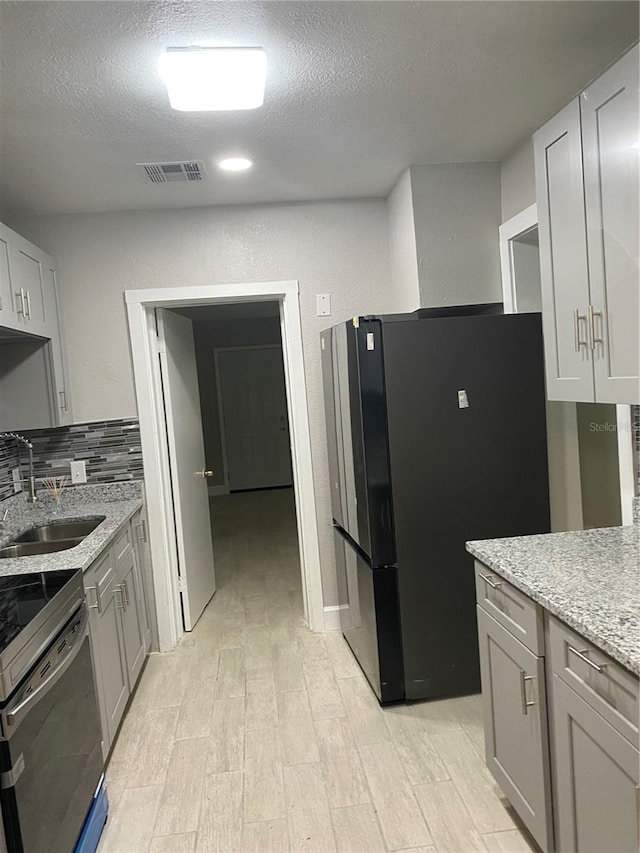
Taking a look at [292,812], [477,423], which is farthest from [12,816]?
[477,423]

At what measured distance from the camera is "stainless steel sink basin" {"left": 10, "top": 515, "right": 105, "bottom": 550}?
9.98ft

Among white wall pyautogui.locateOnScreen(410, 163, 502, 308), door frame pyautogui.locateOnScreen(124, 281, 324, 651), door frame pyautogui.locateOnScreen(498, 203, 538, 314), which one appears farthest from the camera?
door frame pyautogui.locateOnScreen(124, 281, 324, 651)

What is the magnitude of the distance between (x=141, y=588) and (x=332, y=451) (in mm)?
1277

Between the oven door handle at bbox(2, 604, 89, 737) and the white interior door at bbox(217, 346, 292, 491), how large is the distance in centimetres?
621

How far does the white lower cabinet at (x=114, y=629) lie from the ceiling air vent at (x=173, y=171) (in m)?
1.70

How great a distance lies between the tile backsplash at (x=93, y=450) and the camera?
3445 mm

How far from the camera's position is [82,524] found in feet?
10.2

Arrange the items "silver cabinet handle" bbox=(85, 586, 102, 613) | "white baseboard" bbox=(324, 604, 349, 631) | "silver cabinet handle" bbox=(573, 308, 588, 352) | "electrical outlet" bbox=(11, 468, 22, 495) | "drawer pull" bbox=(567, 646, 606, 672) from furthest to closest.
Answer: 1. "white baseboard" bbox=(324, 604, 349, 631)
2. "electrical outlet" bbox=(11, 468, 22, 495)
3. "silver cabinet handle" bbox=(85, 586, 102, 613)
4. "silver cabinet handle" bbox=(573, 308, 588, 352)
5. "drawer pull" bbox=(567, 646, 606, 672)

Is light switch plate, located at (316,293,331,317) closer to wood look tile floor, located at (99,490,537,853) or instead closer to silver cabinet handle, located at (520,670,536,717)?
wood look tile floor, located at (99,490,537,853)

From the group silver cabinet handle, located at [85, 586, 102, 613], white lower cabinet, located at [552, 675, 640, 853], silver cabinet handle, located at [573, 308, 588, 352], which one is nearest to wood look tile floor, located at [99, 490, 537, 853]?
white lower cabinet, located at [552, 675, 640, 853]

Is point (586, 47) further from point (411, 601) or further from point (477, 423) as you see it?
point (411, 601)

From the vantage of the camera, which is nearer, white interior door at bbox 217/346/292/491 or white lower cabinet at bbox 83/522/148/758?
white lower cabinet at bbox 83/522/148/758

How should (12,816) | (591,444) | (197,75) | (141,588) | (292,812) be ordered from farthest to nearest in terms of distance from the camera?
(141,588)
(591,444)
(292,812)
(197,75)
(12,816)

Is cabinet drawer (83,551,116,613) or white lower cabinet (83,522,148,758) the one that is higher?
cabinet drawer (83,551,116,613)
